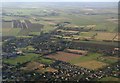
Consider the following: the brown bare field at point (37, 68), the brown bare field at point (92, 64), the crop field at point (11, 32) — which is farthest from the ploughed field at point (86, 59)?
the crop field at point (11, 32)

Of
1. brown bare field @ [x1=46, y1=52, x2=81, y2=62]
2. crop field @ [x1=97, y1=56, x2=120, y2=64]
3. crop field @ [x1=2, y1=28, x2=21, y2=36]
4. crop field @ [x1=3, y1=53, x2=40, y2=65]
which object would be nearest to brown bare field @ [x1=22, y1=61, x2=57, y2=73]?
crop field @ [x1=3, y1=53, x2=40, y2=65]

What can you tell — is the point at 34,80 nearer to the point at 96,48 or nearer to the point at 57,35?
the point at 96,48

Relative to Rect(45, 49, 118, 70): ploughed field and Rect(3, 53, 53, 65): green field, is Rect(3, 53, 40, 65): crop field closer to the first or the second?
Rect(3, 53, 53, 65): green field

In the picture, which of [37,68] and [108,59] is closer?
[37,68]

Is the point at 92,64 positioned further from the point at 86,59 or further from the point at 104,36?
the point at 104,36

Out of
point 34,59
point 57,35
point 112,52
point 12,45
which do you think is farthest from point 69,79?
point 57,35

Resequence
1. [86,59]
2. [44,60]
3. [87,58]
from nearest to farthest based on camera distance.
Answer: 1. [44,60]
2. [86,59]
3. [87,58]

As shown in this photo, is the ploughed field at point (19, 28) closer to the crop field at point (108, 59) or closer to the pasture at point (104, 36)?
the pasture at point (104, 36)

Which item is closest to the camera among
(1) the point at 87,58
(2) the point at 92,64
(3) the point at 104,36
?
(2) the point at 92,64

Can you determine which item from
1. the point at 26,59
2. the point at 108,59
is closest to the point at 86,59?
the point at 108,59

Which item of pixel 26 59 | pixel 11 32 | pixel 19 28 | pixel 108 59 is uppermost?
pixel 19 28

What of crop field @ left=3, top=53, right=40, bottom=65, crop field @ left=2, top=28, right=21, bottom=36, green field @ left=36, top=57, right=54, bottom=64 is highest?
crop field @ left=2, top=28, right=21, bottom=36
